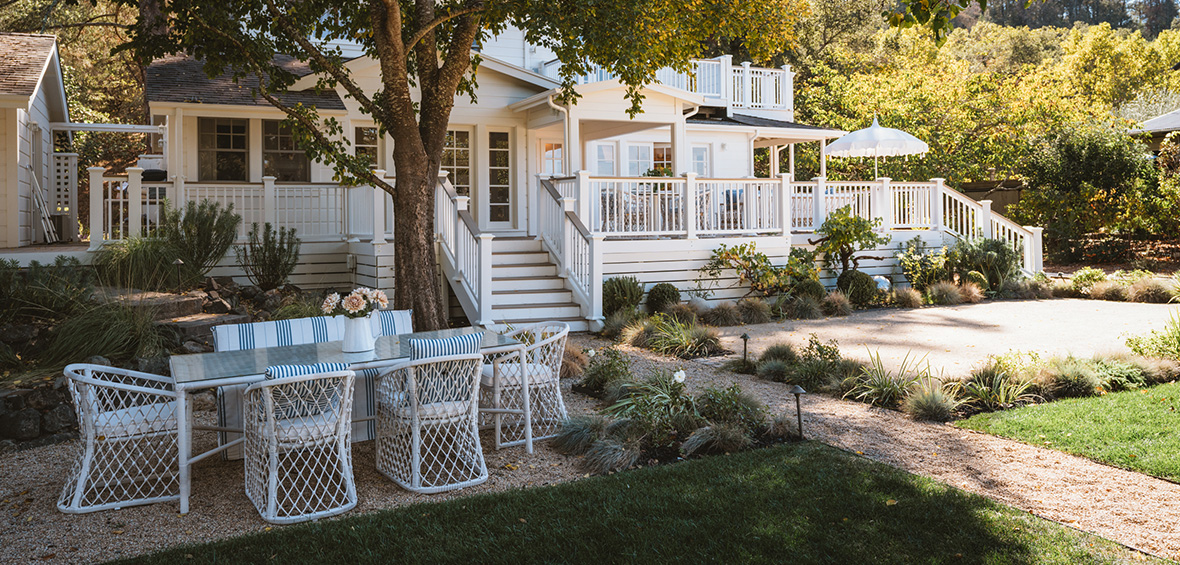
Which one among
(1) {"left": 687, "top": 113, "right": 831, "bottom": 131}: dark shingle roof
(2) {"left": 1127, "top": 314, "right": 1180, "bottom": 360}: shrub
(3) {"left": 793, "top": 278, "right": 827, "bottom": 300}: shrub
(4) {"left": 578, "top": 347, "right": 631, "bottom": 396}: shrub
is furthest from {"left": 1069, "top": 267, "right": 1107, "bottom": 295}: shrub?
(4) {"left": 578, "top": 347, "right": 631, "bottom": 396}: shrub

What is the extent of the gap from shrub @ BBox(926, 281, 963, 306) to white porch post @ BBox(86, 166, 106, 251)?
1269 cm

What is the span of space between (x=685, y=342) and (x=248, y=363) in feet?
17.6

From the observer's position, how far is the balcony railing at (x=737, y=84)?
18.1 meters

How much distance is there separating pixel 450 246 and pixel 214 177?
471 cm

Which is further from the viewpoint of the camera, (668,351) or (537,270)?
(537,270)

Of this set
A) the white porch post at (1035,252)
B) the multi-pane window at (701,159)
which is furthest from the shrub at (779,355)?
the multi-pane window at (701,159)

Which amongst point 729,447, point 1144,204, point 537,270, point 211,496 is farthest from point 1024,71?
point 211,496

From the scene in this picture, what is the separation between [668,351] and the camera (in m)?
9.66

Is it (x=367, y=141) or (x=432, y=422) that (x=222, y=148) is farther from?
(x=432, y=422)

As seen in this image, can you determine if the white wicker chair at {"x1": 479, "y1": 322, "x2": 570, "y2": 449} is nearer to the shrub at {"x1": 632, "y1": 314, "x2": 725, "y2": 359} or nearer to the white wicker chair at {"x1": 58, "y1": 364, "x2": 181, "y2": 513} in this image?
the white wicker chair at {"x1": 58, "y1": 364, "x2": 181, "y2": 513}

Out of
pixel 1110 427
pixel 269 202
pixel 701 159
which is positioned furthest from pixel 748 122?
pixel 1110 427

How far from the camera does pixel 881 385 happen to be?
7117 millimetres

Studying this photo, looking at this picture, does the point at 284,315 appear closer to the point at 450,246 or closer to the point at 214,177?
the point at 450,246

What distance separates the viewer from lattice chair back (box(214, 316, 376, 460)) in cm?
566
